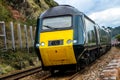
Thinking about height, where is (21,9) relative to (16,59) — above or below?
above

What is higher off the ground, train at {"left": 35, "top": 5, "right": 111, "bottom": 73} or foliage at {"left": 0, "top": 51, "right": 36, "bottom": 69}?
train at {"left": 35, "top": 5, "right": 111, "bottom": 73}

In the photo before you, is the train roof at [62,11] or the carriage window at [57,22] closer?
the carriage window at [57,22]

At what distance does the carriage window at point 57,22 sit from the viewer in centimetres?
1736

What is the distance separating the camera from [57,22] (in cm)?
1750

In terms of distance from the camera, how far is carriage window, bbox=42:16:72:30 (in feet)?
57.0

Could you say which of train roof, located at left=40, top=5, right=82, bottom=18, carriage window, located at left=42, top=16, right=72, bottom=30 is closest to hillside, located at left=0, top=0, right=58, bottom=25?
train roof, located at left=40, top=5, right=82, bottom=18

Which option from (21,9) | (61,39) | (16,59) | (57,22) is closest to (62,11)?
(57,22)

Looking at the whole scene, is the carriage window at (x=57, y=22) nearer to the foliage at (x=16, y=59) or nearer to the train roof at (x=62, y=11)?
the train roof at (x=62, y=11)

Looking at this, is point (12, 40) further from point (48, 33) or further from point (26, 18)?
point (26, 18)

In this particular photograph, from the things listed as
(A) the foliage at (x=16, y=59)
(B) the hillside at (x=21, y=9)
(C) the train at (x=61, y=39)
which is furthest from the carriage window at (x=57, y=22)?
(B) the hillside at (x=21, y=9)

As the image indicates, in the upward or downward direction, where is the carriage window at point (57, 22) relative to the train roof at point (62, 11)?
downward

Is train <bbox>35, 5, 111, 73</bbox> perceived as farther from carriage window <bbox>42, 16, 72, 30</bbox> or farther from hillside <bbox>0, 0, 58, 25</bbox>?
hillside <bbox>0, 0, 58, 25</bbox>

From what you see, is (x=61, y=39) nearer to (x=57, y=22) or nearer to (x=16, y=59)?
(x=57, y=22)

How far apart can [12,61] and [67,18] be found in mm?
7608
